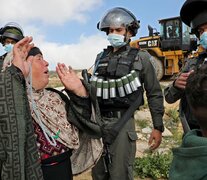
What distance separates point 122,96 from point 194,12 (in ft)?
3.34

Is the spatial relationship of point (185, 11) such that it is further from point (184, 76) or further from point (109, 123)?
point (109, 123)

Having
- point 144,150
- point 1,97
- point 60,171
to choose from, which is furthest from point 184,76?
point 144,150

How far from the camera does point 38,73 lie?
8.10ft

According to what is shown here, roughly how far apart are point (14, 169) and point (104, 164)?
1453 mm

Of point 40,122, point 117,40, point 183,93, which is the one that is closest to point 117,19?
point 117,40

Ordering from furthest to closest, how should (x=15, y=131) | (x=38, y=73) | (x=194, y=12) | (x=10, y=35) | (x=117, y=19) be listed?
(x=10, y=35), (x=117, y=19), (x=194, y=12), (x=38, y=73), (x=15, y=131)

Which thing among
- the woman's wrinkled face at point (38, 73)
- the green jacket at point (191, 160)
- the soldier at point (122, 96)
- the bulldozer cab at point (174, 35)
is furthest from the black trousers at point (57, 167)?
the bulldozer cab at point (174, 35)

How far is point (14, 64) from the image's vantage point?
6.89 feet

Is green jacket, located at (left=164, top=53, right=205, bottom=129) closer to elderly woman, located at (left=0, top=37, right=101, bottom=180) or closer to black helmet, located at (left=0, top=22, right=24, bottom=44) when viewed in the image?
elderly woman, located at (left=0, top=37, right=101, bottom=180)

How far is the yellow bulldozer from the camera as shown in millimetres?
15132

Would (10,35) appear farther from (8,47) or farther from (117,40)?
(117,40)

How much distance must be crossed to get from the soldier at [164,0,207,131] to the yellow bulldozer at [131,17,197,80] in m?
12.0

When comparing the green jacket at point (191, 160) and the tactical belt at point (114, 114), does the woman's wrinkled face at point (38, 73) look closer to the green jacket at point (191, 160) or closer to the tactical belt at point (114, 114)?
the tactical belt at point (114, 114)

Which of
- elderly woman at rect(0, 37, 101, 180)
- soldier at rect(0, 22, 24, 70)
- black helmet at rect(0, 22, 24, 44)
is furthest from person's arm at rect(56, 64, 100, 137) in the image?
black helmet at rect(0, 22, 24, 44)
